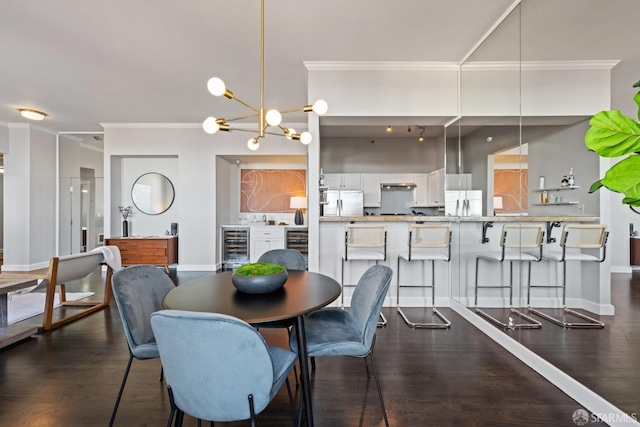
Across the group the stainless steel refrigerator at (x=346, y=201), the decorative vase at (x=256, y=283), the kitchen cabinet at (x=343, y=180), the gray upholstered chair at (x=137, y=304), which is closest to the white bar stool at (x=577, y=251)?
the decorative vase at (x=256, y=283)

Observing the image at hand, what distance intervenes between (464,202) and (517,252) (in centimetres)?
97

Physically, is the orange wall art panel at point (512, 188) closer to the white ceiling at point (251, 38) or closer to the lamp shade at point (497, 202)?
the lamp shade at point (497, 202)

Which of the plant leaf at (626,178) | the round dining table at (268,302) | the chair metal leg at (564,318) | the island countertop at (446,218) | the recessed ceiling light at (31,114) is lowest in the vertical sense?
the chair metal leg at (564,318)

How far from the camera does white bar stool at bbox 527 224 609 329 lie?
1962 millimetres

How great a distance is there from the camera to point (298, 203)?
6.51 m

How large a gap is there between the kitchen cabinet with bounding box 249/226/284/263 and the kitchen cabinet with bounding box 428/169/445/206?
3.15 m

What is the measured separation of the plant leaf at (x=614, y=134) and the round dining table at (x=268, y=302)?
122 centimetres

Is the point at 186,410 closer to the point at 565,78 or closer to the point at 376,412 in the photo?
the point at 376,412

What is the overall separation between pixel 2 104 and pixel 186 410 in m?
6.18

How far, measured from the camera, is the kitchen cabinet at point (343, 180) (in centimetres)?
640

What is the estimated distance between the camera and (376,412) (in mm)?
1782

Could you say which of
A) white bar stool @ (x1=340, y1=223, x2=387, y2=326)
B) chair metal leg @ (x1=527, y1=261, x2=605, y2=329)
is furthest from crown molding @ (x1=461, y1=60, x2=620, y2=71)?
white bar stool @ (x1=340, y1=223, x2=387, y2=326)

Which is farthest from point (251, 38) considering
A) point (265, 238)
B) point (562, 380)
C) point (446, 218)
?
point (265, 238)

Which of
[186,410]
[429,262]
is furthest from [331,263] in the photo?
[186,410]
